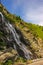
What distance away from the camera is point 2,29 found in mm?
30016

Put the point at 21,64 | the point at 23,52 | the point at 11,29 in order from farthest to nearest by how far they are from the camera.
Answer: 1. the point at 11,29
2. the point at 23,52
3. the point at 21,64

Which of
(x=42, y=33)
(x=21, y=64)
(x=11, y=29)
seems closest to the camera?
(x=21, y=64)

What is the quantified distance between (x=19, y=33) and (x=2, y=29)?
4240mm

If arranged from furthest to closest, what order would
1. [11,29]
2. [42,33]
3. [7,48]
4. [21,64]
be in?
1. [42,33]
2. [11,29]
3. [7,48]
4. [21,64]

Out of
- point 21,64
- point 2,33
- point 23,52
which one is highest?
point 2,33

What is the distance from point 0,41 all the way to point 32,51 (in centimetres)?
579

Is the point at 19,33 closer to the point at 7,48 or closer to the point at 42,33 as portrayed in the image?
the point at 7,48

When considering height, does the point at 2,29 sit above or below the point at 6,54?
above

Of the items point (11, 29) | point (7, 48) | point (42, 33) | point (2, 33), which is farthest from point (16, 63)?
point (42, 33)

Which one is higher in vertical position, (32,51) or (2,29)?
(2,29)

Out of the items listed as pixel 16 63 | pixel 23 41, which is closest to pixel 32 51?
pixel 23 41

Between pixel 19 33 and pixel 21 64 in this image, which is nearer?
pixel 21 64

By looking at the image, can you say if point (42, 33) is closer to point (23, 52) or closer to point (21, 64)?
point (23, 52)

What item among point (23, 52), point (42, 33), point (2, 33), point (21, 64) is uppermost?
point (42, 33)
